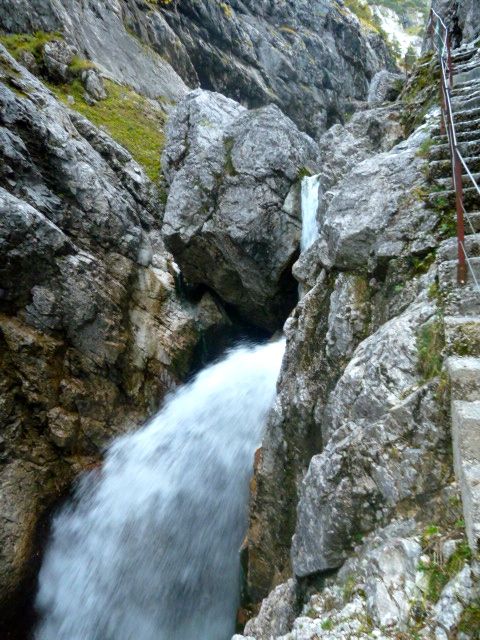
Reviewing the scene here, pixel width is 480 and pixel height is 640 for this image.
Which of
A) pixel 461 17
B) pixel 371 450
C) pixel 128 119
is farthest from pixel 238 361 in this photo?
pixel 128 119

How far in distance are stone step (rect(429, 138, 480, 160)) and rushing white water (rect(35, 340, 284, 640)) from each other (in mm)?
6983

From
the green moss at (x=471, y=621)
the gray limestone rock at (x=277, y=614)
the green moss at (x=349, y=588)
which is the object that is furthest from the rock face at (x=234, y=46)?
the green moss at (x=471, y=621)

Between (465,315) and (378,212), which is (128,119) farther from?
(465,315)

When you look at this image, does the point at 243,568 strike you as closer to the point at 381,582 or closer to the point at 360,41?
the point at 381,582

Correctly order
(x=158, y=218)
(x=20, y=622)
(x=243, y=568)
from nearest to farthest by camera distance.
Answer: (x=243, y=568) → (x=20, y=622) → (x=158, y=218)

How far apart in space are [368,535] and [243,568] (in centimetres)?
499

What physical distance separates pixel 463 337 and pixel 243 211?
35.5 feet

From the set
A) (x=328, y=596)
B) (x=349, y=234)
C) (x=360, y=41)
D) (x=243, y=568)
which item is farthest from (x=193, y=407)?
(x=360, y=41)

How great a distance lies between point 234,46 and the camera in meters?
34.0

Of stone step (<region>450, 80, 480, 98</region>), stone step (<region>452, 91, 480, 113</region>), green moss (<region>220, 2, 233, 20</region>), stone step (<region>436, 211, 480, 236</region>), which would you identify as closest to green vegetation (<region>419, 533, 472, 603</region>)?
stone step (<region>436, 211, 480, 236</region>)

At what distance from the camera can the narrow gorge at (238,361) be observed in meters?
3.15

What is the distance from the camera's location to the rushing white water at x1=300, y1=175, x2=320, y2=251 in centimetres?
1272

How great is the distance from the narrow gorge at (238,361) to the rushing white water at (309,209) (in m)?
0.10

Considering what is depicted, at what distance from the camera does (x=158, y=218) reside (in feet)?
51.3
